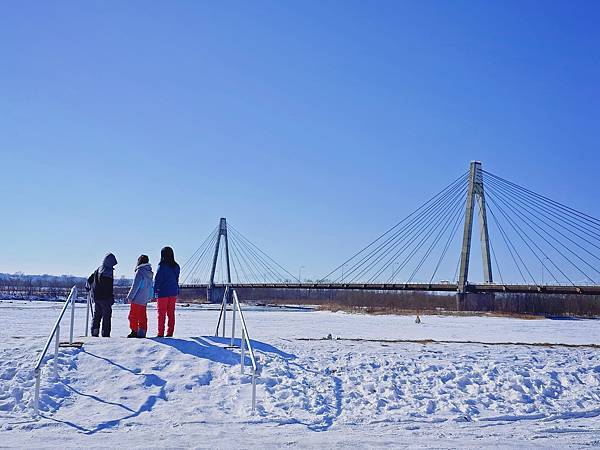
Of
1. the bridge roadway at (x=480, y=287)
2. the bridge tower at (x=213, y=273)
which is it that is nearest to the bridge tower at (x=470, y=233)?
the bridge roadway at (x=480, y=287)

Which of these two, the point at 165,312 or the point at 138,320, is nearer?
the point at 138,320

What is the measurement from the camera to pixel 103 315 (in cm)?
988

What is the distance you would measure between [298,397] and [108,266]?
413 centimetres

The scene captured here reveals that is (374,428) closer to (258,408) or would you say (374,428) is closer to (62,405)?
(258,408)

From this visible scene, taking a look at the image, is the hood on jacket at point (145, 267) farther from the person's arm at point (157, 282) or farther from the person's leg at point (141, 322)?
the person's leg at point (141, 322)

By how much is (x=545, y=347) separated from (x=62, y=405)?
25.3 feet

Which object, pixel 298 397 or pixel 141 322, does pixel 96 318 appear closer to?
pixel 141 322

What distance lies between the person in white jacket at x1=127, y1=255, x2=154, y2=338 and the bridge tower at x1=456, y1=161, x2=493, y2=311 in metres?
34.3

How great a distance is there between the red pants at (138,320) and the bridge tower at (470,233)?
34.3m

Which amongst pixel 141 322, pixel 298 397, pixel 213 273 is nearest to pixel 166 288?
pixel 141 322

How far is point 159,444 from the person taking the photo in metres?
5.83

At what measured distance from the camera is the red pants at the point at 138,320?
31.1 ft

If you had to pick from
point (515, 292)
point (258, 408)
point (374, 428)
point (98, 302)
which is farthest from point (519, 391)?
point (515, 292)

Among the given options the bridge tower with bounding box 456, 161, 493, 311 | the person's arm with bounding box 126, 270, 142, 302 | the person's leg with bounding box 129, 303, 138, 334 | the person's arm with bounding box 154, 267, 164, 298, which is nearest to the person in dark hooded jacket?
the person's leg with bounding box 129, 303, 138, 334
